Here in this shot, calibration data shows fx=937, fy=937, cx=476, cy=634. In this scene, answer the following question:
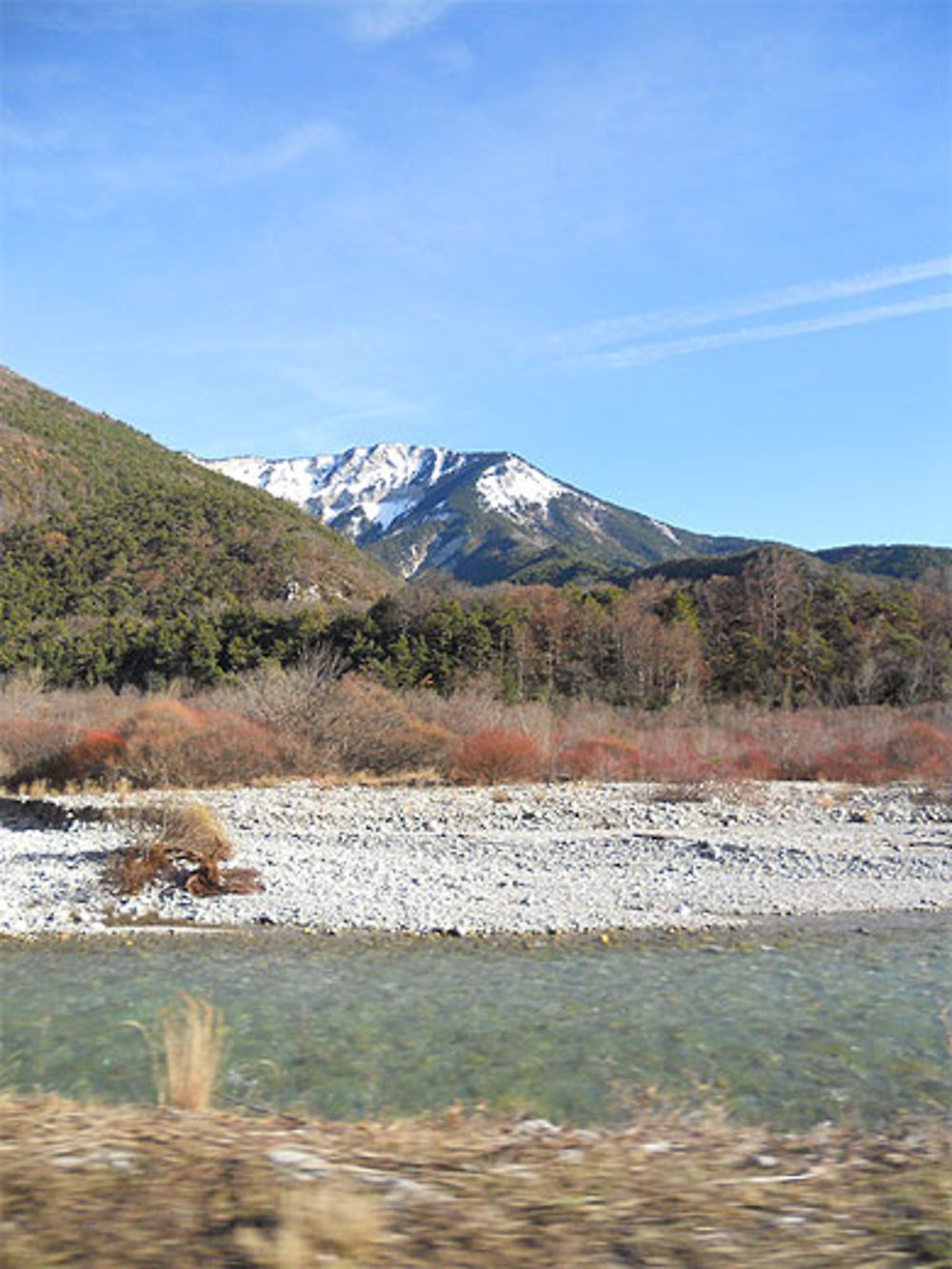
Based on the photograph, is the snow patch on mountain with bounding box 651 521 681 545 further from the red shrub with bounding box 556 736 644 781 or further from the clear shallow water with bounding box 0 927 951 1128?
the clear shallow water with bounding box 0 927 951 1128

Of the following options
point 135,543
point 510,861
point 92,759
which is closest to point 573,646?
point 92,759

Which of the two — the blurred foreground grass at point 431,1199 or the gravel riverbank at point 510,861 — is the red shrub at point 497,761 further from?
the blurred foreground grass at point 431,1199

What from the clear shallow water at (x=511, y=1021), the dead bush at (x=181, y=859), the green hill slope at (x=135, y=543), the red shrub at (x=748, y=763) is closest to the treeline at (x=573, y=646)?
the green hill slope at (x=135, y=543)

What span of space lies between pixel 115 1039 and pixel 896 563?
94.5 metres

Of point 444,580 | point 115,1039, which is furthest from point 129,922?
point 444,580

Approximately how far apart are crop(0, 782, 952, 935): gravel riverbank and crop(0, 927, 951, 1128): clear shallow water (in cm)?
129

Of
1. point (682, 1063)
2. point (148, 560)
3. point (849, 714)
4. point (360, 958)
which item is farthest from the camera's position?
point (148, 560)

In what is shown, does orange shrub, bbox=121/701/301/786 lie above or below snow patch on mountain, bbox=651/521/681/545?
below

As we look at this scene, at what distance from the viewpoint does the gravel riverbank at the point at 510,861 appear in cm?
1169

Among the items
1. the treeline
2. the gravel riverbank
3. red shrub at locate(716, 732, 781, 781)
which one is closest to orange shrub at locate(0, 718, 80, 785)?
the gravel riverbank

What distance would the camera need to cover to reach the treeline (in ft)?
142

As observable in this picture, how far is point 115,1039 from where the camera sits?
7.21 metres

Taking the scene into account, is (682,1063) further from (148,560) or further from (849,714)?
(148,560)

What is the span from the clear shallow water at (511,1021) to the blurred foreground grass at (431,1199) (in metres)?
1.45
